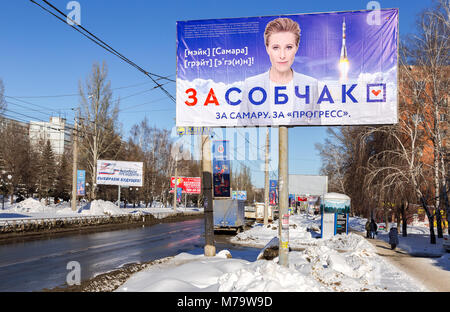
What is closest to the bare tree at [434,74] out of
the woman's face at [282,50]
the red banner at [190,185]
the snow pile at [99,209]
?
the woman's face at [282,50]

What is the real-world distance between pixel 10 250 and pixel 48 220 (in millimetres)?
9614

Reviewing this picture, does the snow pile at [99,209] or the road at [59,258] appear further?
the snow pile at [99,209]

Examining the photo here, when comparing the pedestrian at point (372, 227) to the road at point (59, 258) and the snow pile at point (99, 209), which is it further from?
the snow pile at point (99, 209)

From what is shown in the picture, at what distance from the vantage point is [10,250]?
637 inches

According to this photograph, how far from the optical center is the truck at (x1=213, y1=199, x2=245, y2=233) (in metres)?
29.5

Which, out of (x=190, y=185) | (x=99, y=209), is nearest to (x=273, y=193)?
(x=190, y=185)

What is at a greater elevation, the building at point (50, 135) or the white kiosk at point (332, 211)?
the building at point (50, 135)

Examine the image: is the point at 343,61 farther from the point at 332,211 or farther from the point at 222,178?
the point at 222,178

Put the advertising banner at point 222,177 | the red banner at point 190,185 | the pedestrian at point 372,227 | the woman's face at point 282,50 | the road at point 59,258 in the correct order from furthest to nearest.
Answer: the red banner at point 190,185 → the advertising banner at point 222,177 → the pedestrian at point 372,227 → the woman's face at point 282,50 → the road at point 59,258

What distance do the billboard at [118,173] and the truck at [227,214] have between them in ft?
60.3

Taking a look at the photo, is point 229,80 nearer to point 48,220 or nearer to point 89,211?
point 48,220

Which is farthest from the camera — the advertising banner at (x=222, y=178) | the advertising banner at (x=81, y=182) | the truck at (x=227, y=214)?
the advertising banner at (x=81, y=182)

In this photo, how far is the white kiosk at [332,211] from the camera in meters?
26.2
